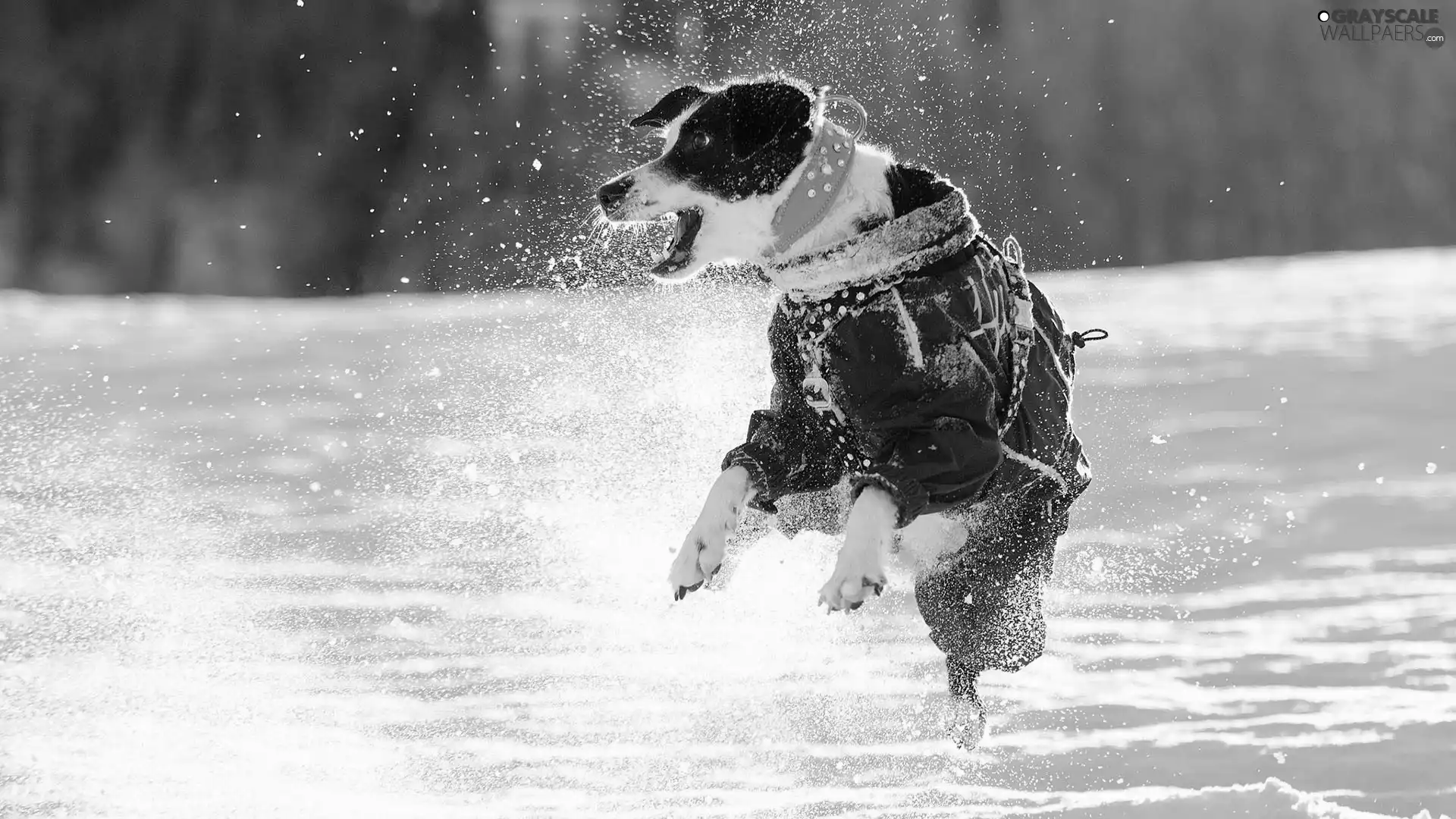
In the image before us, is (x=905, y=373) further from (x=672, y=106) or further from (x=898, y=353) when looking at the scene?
(x=672, y=106)

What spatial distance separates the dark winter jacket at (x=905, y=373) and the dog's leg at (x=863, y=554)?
0.13ft

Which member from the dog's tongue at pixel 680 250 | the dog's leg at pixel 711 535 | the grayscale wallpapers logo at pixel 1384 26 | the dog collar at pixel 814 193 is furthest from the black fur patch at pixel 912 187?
the grayscale wallpapers logo at pixel 1384 26

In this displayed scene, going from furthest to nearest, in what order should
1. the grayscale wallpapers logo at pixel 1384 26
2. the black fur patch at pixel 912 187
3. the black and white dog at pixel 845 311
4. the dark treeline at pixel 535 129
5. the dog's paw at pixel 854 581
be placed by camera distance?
the grayscale wallpapers logo at pixel 1384 26 < the dark treeline at pixel 535 129 < the black fur patch at pixel 912 187 < the black and white dog at pixel 845 311 < the dog's paw at pixel 854 581

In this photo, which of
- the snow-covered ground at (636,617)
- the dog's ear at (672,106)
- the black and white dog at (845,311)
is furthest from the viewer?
the snow-covered ground at (636,617)

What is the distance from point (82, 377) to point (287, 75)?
21.7 ft

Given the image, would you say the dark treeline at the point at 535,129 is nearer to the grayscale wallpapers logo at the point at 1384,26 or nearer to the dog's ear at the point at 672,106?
the grayscale wallpapers logo at the point at 1384,26

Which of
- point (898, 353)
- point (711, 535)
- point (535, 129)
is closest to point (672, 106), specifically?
point (898, 353)

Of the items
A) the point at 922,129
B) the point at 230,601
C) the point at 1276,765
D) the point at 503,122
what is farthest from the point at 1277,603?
the point at 503,122

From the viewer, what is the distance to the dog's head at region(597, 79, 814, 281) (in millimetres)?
3172

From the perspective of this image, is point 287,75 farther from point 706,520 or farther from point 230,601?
point 706,520

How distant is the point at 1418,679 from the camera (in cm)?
435

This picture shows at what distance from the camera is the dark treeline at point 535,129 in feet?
46.2

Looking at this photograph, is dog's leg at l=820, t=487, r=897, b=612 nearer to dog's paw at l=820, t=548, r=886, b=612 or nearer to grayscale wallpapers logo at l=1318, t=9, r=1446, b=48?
dog's paw at l=820, t=548, r=886, b=612

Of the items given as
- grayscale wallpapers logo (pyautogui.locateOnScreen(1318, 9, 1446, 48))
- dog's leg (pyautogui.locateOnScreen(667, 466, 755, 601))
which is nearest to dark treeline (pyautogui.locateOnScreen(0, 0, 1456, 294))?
grayscale wallpapers logo (pyautogui.locateOnScreen(1318, 9, 1446, 48))
